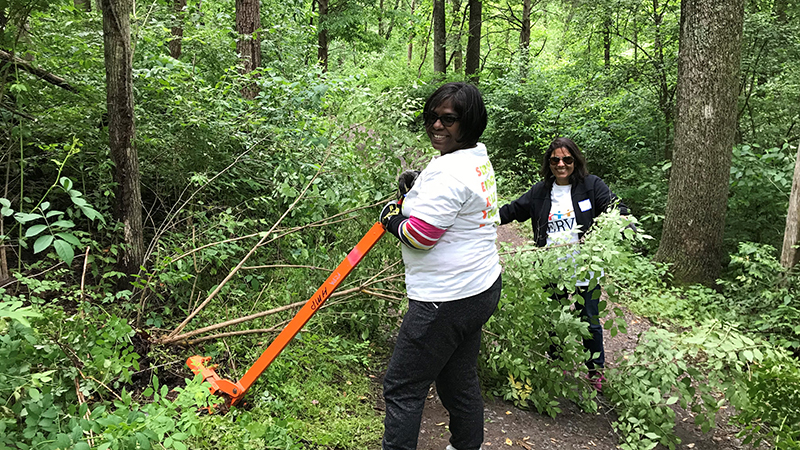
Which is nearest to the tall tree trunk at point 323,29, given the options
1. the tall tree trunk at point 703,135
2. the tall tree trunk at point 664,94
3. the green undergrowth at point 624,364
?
the tall tree trunk at point 664,94

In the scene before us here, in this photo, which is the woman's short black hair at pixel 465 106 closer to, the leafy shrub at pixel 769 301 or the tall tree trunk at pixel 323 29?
the leafy shrub at pixel 769 301

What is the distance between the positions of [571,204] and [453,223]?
6.17 feet

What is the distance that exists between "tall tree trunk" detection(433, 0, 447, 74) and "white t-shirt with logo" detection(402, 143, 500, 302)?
52.1ft

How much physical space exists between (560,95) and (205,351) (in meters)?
10.9

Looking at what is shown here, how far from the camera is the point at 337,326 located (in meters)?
4.07

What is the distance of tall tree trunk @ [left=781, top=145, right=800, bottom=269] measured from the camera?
525 cm

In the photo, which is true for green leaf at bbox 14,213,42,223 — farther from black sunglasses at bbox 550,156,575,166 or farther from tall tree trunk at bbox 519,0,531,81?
tall tree trunk at bbox 519,0,531,81

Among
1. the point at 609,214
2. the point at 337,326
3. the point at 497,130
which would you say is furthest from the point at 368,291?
the point at 497,130

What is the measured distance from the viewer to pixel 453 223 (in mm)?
2213

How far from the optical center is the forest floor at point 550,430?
10.5ft

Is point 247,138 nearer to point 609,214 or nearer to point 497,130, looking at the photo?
point 609,214

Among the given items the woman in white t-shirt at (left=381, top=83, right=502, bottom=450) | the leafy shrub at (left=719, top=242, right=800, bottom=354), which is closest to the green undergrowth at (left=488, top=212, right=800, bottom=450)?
the woman in white t-shirt at (left=381, top=83, right=502, bottom=450)

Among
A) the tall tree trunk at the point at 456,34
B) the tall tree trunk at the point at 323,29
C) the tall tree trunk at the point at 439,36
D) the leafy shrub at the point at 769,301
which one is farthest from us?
the tall tree trunk at the point at 456,34

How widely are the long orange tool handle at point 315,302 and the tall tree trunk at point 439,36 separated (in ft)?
51.9
